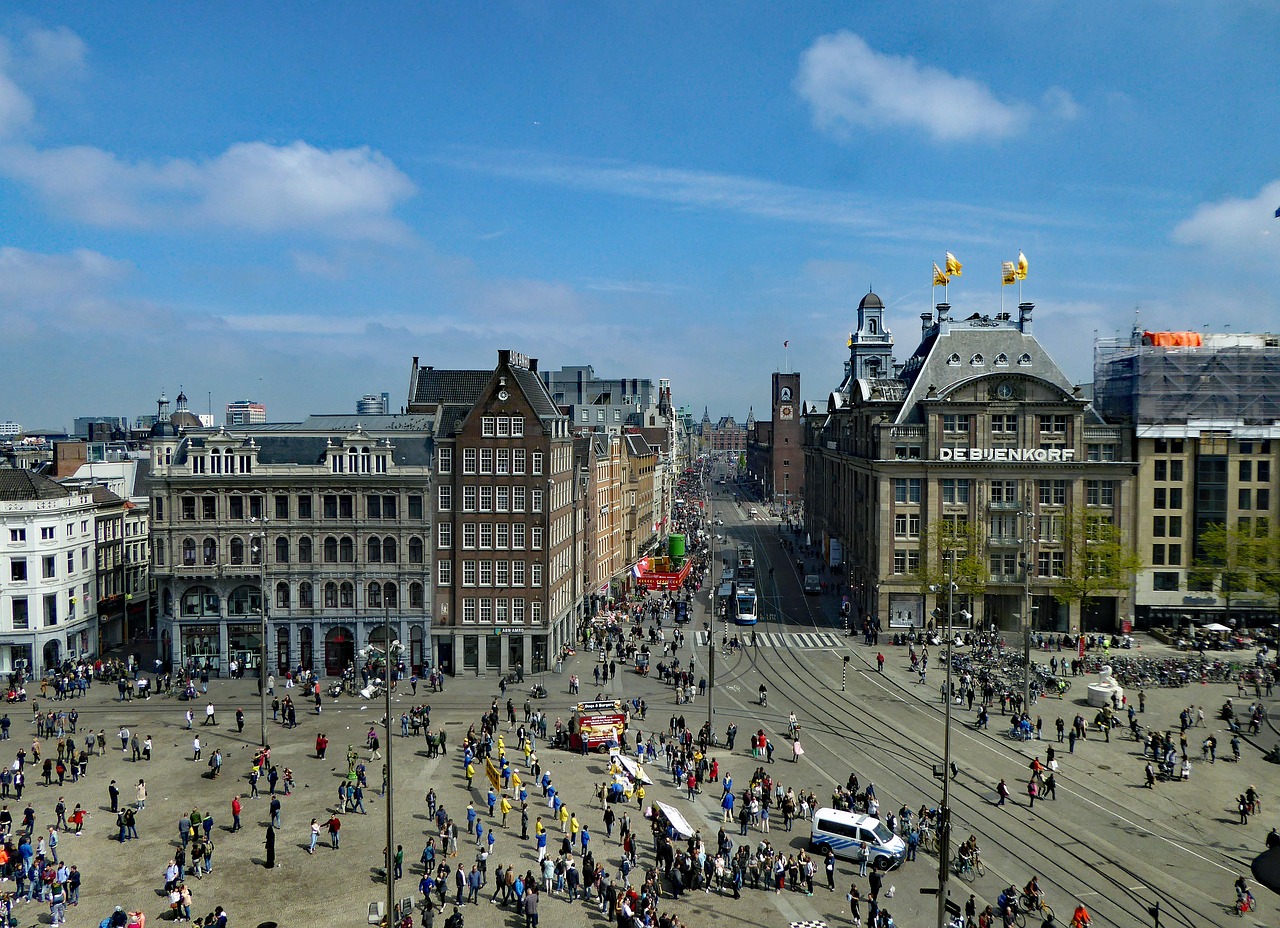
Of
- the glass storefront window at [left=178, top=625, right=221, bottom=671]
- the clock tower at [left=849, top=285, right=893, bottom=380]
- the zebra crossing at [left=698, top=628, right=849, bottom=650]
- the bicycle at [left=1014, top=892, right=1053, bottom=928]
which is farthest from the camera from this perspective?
the clock tower at [left=849, top=285, right=893, bottom=380]

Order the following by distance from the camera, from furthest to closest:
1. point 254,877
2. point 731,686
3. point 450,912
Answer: point 731,686
point 254,877
point 450,912

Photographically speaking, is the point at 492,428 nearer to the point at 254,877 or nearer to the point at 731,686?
the point at 731,686

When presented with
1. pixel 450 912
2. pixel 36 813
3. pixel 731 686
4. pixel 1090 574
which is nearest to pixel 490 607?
pixel 731 686

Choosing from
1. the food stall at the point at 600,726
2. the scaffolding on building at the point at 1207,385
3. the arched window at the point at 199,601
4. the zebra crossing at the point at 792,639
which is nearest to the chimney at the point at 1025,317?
the scaffolding on building at the point at 1207,385

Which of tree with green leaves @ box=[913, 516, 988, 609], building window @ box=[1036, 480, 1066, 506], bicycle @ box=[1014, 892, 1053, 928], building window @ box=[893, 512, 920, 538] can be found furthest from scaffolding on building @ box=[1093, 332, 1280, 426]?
bicycle @ box=[1014, 892, 1053, 928]

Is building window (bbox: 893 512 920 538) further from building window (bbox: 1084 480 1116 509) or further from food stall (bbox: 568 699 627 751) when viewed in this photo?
food stall (bbox: 568 699 627 751)

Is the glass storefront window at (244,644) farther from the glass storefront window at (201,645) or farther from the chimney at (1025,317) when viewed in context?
the chimney at (1025,317)
